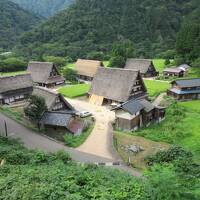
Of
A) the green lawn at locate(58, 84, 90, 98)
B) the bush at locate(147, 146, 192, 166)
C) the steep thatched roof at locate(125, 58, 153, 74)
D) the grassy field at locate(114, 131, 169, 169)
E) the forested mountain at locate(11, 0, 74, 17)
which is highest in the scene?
the forested mountain at locate(11, 0, 74, 17)

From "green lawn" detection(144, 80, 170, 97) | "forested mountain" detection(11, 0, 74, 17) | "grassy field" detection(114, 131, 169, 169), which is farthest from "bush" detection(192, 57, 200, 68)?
"forested mountain" detection(11, 0, 74, 17)

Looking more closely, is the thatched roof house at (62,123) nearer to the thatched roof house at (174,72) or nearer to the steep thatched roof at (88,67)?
the steep thatched roof at (88,67)

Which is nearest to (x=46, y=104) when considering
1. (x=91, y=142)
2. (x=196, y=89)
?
(x=91, y=142)

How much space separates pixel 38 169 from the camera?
1684 cm

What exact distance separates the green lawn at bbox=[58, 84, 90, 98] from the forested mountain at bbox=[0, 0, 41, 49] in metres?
49.3

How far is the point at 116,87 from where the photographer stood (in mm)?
36906

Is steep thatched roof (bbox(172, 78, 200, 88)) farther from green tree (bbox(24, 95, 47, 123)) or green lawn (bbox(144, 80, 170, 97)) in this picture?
green tree (bbox(24, 95, 47, 123))

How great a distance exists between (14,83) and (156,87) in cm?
2038

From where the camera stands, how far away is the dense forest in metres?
76.6

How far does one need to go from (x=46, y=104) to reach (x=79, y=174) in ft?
51.9

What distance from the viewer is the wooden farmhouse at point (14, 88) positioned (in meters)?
37.4

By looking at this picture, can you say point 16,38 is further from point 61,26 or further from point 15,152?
Answer: point 15,152

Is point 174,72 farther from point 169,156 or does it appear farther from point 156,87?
point 169,156

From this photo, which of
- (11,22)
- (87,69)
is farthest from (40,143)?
(11,22)
